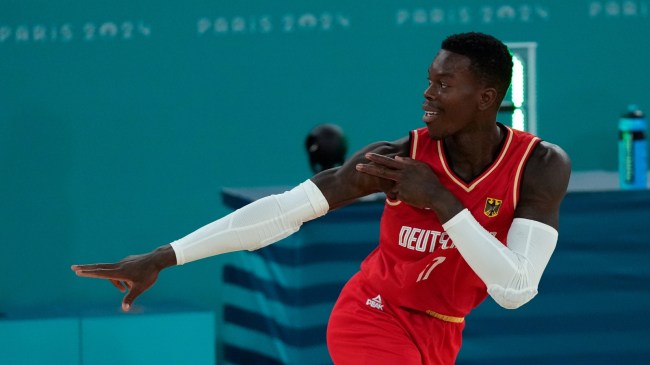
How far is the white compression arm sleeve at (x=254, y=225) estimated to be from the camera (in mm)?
2666

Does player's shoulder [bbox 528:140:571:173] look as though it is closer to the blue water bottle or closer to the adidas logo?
the adidas logo

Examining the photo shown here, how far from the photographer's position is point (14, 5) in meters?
4.91

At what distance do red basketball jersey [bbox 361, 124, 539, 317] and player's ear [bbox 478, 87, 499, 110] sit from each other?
104 mm

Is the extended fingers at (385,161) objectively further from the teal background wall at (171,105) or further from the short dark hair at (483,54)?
the teal background wall at (171,105)

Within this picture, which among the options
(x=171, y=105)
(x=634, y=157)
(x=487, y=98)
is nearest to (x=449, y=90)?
(x=487, y=98)

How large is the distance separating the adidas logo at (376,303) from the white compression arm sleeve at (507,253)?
36 centimetres

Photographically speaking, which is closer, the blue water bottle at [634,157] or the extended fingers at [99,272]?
the extended fingers at [99,272]

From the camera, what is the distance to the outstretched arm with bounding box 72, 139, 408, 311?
104 inches

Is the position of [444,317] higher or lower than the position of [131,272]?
lower

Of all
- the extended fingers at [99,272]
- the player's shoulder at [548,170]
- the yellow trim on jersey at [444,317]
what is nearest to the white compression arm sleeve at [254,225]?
the extended fingers at [99,272]

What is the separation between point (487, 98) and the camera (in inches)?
104

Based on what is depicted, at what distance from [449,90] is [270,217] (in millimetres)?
508

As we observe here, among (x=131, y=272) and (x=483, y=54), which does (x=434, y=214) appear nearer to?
(x=483, y=54)

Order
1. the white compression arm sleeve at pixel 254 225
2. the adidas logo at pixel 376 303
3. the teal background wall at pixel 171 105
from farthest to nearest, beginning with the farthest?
the teal background wall at pixel 171 105 → the adidas logo at pixel 376 303 → the white compression arm sleeve at pixel 254 225
